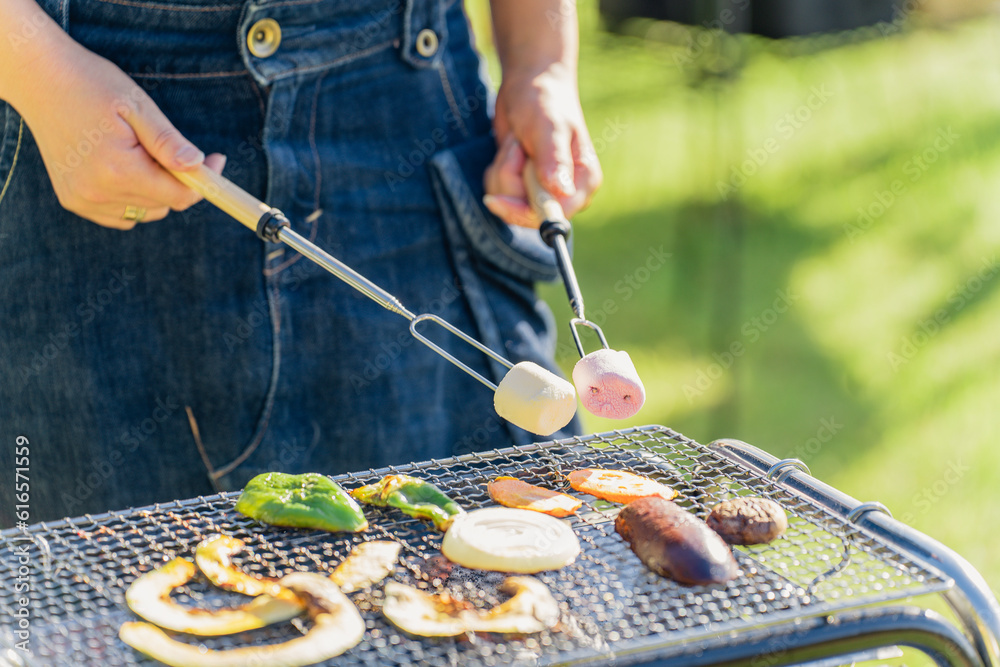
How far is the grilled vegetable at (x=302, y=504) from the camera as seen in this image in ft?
4.63

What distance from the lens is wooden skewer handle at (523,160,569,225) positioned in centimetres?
177

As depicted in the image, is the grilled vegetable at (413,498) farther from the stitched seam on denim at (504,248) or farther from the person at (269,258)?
the stitched seam on denim at (504,248)

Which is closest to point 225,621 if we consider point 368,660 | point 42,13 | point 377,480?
point 368,660

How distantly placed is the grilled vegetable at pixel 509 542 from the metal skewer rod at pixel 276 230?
23 centimetres

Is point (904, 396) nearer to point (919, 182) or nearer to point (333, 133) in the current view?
point (919, 182)

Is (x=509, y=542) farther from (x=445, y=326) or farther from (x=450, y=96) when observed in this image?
(x=450, y=96)

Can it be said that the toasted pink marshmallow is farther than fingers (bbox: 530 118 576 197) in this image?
No

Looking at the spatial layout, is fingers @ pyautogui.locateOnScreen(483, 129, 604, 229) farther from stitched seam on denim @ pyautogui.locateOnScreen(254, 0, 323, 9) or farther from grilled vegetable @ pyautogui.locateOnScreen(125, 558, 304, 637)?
grilled vegetable @ pyautogui.locateOnScreen(125, 558, 304, 637)

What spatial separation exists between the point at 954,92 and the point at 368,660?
5.51 meters

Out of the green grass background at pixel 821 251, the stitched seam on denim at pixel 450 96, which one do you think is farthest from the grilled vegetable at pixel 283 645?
the green grass background at pixel 821 251

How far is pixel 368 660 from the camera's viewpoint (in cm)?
113

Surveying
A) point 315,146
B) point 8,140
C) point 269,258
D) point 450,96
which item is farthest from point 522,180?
point 8,140

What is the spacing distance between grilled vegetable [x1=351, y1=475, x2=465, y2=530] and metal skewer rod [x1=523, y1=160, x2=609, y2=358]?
33 centimetres

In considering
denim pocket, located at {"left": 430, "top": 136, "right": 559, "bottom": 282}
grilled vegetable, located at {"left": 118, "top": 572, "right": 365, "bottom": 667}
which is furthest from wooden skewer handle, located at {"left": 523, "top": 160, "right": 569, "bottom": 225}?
grilled vegetable, located at {"left": 118, "top": 572, "right": 365, "bottom": 667}
